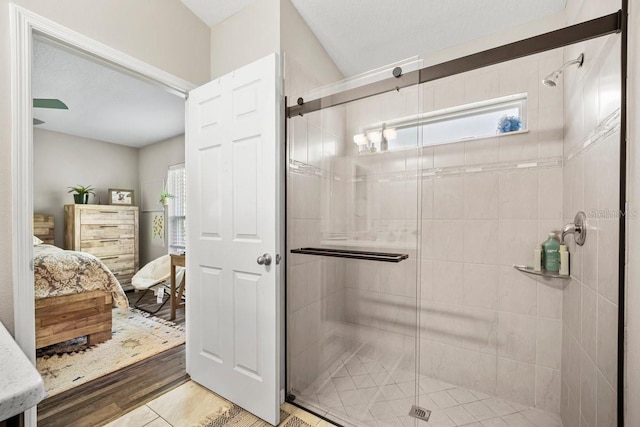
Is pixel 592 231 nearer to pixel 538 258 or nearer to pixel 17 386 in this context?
pixel 538 258

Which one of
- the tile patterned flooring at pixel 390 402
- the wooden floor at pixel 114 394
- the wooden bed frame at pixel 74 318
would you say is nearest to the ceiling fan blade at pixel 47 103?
the wooden bed frame at pixel 74 318

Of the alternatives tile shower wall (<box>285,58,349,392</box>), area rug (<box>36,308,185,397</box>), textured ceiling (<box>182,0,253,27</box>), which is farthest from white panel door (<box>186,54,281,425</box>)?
area rug (<box>36,308,185,397</box>)

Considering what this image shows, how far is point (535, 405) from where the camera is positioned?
1.76 meters

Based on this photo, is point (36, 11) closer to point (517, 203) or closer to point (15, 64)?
point (15, 64)

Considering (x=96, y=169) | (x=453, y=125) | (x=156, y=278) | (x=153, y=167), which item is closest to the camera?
(x=453, y=125)

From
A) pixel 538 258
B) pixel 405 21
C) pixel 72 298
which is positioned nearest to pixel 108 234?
pixel 72 298

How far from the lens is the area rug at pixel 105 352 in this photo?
210 cm

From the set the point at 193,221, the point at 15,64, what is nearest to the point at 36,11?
the point at 15,64

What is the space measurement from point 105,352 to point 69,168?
3586mm

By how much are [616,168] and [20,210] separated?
99.4 inches

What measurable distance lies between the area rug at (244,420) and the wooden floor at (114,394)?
0.51 m

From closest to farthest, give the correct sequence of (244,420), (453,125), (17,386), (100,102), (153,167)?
(17,386) → (244,420) → (453,125) → (100,102) → (153,167)

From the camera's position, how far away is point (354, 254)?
164 centimetres

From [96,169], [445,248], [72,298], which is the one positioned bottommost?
[72,298]
